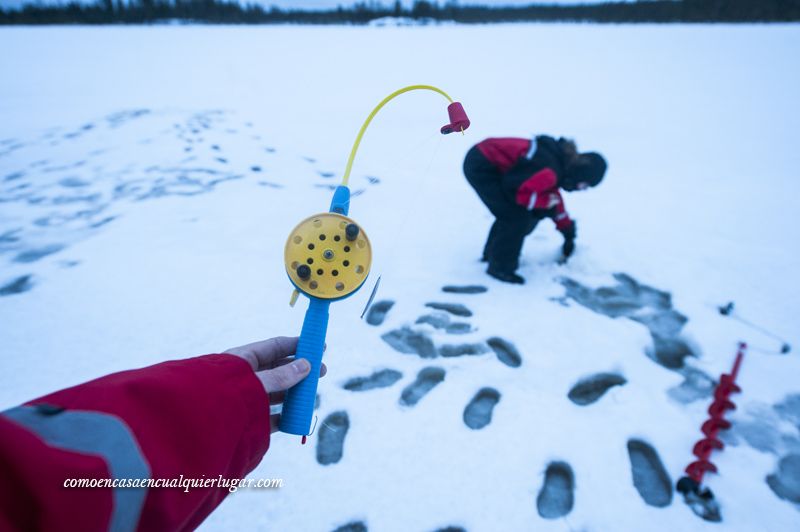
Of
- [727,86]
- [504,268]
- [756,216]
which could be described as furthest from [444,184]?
[727,86]

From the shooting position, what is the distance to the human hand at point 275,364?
89 cm

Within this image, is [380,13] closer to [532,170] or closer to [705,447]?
[532,170]

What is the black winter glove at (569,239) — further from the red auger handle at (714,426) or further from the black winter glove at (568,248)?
the red auger handle at (714,426)

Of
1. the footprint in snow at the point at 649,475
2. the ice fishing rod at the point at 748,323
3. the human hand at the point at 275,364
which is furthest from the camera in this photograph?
the ice fishing rod at the point at 748,323

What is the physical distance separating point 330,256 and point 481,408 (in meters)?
1.22

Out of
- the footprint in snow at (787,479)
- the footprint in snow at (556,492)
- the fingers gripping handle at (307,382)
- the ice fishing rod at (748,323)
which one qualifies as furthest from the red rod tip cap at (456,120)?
the ice fishing rod at (748,323)

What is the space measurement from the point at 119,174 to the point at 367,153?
2.77 meters

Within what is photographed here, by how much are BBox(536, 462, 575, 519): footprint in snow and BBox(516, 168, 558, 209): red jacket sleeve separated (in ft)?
4.99

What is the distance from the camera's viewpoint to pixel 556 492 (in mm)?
1543

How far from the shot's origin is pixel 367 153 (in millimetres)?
5371

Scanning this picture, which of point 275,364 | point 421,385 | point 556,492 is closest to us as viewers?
point 275,364

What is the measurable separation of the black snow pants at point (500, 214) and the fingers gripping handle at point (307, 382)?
1.98 metres

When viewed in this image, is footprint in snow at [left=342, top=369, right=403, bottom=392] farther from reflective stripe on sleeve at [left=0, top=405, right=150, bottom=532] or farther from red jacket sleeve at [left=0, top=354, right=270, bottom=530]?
reflective stripe on sleeve at [left=0, top=405, right=150, bottom=532]

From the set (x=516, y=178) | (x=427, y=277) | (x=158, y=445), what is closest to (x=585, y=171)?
(x=516, y=178)
